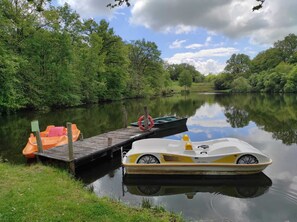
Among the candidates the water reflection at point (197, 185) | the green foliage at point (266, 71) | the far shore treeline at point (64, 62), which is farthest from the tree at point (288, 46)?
the water reflection at point (197, 185)

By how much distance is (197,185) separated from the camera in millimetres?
7402

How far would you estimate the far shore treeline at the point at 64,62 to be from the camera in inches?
936

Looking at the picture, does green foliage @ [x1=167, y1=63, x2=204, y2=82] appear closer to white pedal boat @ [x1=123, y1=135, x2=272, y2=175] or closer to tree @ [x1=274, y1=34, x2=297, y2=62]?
tree @ [x1=274, y1=34, x2=297, y2=62]

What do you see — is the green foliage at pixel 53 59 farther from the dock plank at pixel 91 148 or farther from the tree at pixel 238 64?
the tree at pixel 238 64

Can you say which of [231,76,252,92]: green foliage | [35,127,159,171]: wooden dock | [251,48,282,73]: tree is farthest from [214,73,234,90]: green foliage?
[35,127,159,171]: wooden dock

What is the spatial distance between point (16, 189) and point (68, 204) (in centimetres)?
152

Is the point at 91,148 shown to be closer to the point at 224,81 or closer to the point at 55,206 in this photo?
the point at 55,206

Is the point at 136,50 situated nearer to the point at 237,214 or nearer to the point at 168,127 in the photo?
the point at 168,127

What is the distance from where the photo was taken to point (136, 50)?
5291 centimetres

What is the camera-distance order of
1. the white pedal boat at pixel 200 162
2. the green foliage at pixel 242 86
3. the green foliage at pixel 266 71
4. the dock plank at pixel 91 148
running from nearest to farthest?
1. the white pedal boat at pixel 200 162
2. the dock plank at pixel 91 148
3. the green foliage at pixel 266 71
4. the green foliage at pixel 242 86

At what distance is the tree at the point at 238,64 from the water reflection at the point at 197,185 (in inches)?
3255

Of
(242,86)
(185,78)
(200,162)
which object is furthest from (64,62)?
(185,78)

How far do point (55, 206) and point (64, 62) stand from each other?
2733 cm

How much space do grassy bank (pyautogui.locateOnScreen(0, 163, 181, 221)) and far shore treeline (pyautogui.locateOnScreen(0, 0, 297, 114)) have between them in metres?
9.38
